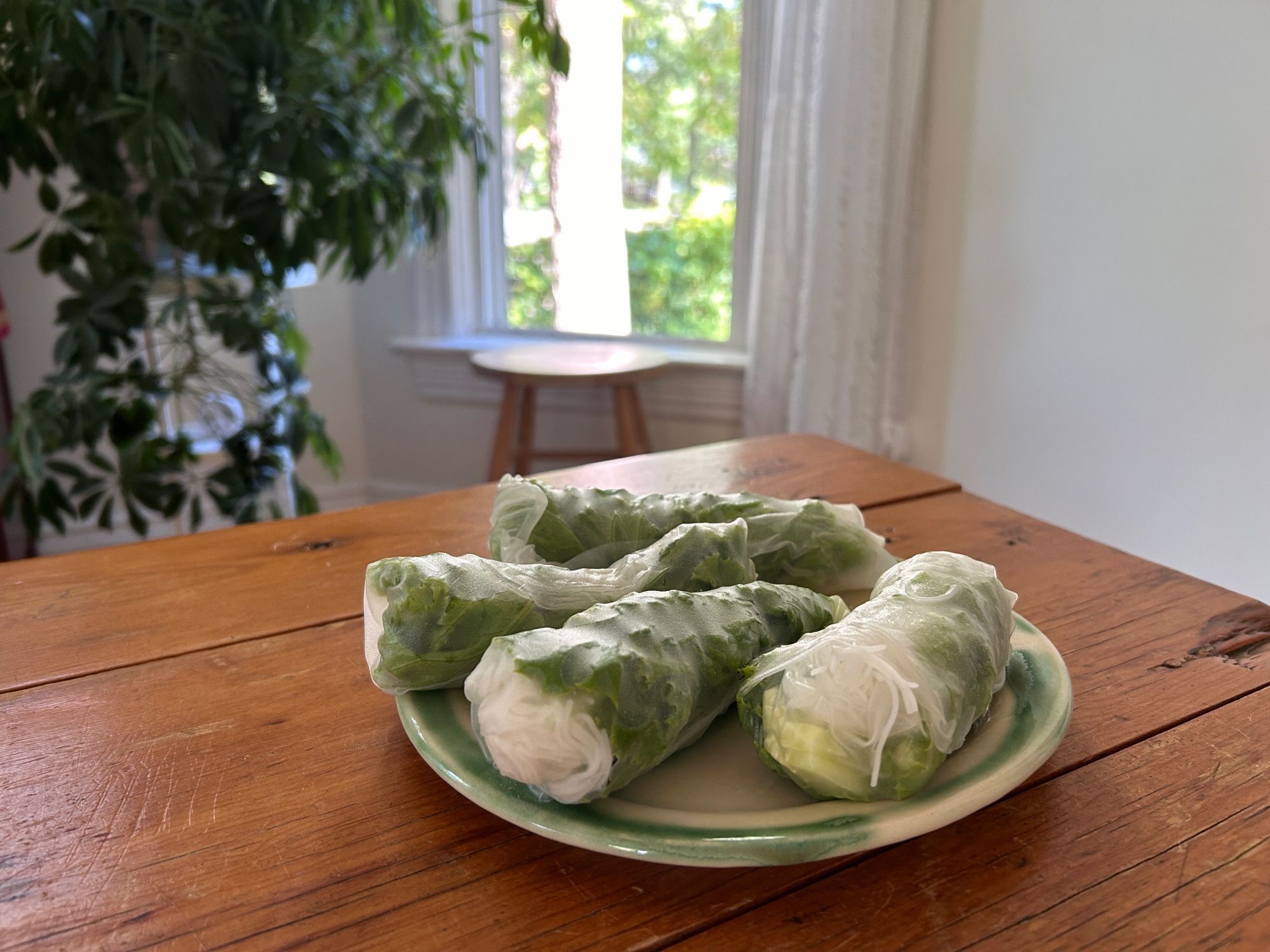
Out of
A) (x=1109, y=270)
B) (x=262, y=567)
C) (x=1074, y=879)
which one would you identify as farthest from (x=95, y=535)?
(x=1074, y=879)

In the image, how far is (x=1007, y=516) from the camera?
848 millimetres

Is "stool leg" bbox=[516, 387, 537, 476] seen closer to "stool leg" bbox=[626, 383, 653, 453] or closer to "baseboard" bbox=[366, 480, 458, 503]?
"stool leg" bbox=[626, 383, 653, 453]

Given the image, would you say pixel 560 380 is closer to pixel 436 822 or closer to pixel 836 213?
pixel 836 213

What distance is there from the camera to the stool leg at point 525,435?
1.91 m

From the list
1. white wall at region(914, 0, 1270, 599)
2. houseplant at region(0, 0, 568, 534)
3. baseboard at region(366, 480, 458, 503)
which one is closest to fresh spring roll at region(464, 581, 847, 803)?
houseplant at region(0, 0, 568, 534)

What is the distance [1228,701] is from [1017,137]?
1255mm

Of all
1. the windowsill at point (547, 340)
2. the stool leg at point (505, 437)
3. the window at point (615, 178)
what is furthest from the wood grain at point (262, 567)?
the window at point (615, 178)

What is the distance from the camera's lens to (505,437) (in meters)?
1.90

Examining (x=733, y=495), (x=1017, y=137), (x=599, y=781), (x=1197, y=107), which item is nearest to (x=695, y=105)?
(x=1017, y=137)

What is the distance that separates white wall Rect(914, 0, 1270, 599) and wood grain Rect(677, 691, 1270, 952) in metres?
1.03

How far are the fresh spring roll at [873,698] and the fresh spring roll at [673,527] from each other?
16cm

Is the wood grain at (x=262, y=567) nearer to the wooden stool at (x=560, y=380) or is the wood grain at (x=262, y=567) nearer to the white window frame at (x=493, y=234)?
the wooden stool at (x=560, y=380)

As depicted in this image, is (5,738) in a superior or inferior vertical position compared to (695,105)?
inferior

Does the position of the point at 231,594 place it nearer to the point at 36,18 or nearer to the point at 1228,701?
the point at 1228,701
